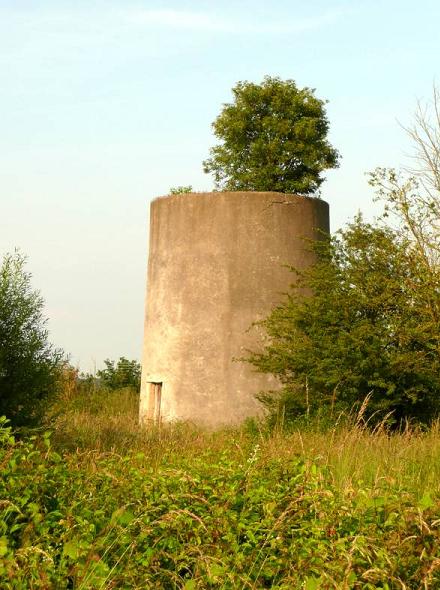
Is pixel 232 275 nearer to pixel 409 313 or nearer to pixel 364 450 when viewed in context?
pixel 409 313

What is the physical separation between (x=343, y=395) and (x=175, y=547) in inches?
385

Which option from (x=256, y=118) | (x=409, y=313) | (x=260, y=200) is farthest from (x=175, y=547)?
(x=256, y=118)

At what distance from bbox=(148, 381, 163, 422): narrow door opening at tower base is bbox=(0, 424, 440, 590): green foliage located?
10.9 meters

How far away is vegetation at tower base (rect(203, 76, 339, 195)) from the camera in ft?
62.4

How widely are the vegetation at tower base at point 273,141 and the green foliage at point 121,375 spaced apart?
23.2 ft

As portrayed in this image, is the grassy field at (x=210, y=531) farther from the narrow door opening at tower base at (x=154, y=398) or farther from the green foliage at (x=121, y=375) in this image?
the green foliage at (x=121, y=375)

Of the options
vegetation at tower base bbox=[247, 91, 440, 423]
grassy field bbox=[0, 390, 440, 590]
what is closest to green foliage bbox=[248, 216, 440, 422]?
vegetation at tower base bbox=[247, 91, 440, 423]

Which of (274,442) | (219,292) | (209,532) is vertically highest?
(219,292)

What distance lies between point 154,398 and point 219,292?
2665 mm

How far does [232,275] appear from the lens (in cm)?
1716

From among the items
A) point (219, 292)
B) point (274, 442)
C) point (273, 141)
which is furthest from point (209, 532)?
point (273, 141)

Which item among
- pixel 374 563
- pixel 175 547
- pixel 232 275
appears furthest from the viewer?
pixel 232 275

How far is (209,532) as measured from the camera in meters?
5.86

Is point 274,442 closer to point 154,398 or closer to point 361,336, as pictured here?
point 361,336
